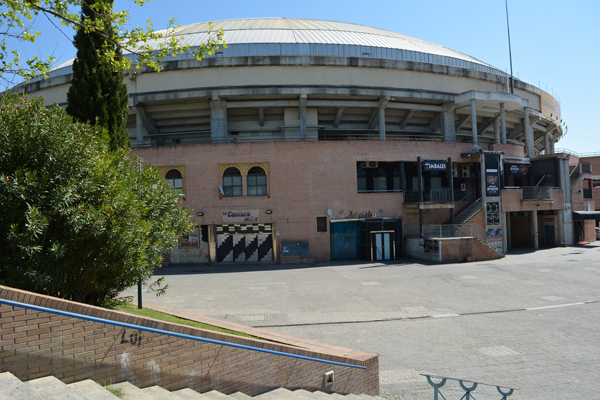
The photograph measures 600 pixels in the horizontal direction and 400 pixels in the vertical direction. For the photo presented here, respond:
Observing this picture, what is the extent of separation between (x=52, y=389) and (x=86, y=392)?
0.42 metres

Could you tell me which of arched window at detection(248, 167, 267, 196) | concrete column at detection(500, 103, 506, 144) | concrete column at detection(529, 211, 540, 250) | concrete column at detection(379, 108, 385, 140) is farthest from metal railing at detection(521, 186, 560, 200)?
arched window at detection(248, 167, 267, 196)

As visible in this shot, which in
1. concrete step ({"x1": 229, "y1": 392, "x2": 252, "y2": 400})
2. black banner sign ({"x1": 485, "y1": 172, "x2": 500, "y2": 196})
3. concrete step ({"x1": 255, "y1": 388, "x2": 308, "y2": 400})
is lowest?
concrete step ({"x1": 255, "y1": 388, "x2": 308, "y2": 400})

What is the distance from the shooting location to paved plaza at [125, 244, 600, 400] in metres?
8.58

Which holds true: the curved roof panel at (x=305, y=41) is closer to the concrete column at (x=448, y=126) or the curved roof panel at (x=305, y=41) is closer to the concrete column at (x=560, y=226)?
the concrete column at (x=448, y=126)

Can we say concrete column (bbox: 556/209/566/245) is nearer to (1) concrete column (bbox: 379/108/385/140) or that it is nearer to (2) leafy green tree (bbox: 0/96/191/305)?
(1) concrete column (bbox: 379/108/385/140)

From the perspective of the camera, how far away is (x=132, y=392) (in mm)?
5148

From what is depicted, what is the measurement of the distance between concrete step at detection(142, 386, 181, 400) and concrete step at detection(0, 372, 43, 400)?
5.09 feet

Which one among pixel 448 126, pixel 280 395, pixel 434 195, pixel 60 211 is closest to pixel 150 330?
pixel 280 395

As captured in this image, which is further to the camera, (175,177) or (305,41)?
(305,41)

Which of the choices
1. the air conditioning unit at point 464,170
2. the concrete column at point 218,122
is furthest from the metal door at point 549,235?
the concrete column at point 218,122

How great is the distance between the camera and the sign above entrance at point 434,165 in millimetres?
27047

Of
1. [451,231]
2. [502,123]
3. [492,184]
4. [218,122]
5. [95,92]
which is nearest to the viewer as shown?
[95,92]

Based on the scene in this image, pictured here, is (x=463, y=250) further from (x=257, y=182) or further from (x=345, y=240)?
(x=257, y=182)

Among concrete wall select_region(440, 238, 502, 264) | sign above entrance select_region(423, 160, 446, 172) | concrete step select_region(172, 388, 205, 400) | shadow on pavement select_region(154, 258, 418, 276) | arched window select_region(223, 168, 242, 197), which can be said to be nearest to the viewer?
concrete step select_region(172, 388, 205, 400)
